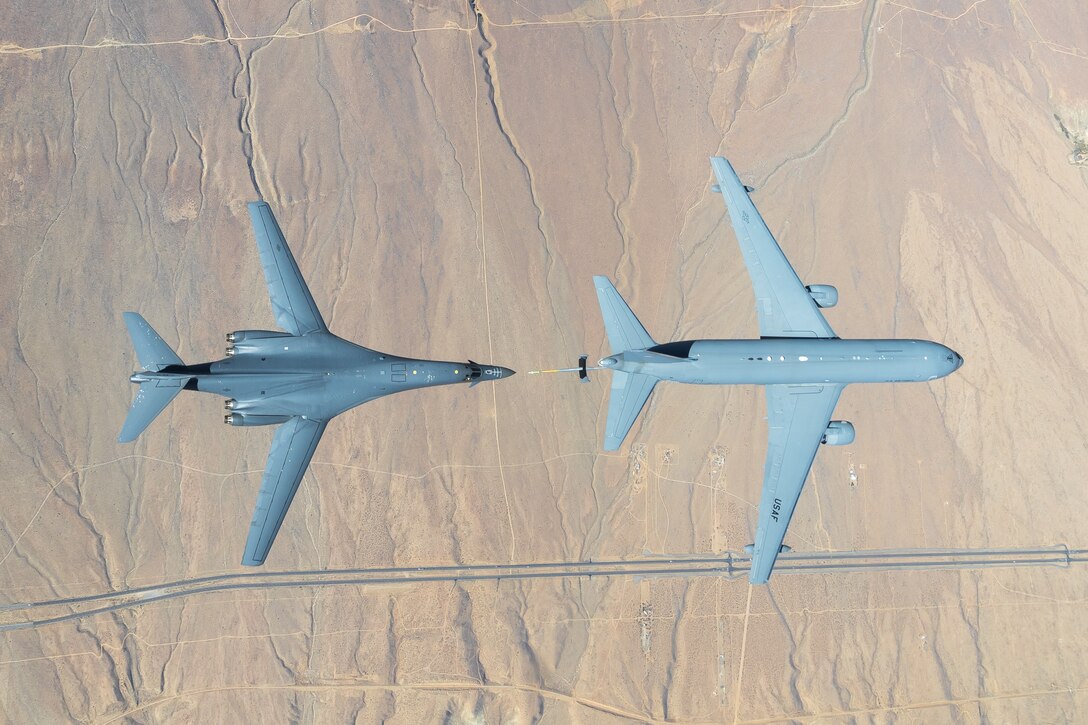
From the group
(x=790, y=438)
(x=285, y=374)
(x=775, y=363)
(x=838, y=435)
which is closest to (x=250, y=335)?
(x=285, y=374)

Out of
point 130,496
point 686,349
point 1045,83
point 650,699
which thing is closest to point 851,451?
point 686,349

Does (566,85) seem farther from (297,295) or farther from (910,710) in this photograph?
(910,710)

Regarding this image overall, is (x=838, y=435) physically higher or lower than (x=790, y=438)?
higher

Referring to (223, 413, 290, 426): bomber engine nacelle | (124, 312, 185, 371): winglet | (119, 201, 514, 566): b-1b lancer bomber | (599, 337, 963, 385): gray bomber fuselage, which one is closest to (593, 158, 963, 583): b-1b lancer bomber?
(599, 337, 963, 385): gray bomber fuselage

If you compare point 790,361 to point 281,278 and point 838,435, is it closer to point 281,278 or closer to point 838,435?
point 838,435

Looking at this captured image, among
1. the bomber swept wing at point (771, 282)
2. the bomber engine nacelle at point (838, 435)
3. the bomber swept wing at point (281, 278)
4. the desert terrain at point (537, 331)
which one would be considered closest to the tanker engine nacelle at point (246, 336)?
the bomber swept wing at point (281, 278)

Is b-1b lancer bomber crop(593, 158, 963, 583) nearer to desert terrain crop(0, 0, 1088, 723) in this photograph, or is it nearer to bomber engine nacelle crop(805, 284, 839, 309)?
bomber engine nacelle crop(805, 284, 839, 309)

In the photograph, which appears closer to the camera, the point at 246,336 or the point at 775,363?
the point at 775,363
